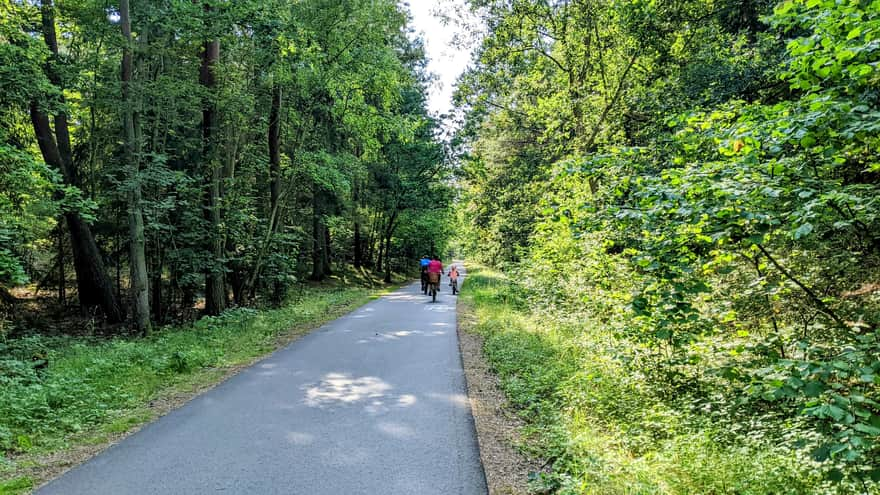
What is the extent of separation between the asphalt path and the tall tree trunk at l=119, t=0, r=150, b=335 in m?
5.54

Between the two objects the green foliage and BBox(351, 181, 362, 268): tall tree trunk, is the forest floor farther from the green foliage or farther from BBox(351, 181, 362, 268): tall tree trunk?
BBox(351, 181, 362, 268): tall tree trunk

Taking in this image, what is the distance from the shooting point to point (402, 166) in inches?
1212

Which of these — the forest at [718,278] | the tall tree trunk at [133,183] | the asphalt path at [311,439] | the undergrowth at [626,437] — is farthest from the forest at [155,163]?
the forest at [718,278]

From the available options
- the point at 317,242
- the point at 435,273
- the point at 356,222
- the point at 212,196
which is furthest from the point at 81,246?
the point at 356,222

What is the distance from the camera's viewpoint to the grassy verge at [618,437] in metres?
3.55

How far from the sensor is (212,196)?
46.3 feet

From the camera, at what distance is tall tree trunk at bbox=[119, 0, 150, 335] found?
11.0m

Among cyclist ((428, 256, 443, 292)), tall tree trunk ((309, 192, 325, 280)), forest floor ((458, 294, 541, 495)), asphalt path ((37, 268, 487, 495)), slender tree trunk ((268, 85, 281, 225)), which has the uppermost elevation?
slender tree trunk ((268, 85, 281, 225))

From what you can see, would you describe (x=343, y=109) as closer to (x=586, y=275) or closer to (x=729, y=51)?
(x=586, y=275)

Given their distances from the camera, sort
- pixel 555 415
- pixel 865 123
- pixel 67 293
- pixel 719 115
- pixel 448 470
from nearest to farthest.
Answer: pixel 865 123
pixel 448 470
pixel 719 115
pixel 555 415
pixel 67 293

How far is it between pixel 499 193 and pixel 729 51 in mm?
15423

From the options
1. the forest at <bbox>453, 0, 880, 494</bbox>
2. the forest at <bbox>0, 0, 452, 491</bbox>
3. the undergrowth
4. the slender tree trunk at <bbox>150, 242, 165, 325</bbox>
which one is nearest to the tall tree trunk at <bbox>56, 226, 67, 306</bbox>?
the forest at <bbox>0, 0, 452, 491</bbox>

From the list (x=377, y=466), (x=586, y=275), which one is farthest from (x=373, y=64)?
(x=377, y=466)

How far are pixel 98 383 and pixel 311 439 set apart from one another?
4.35 metres
